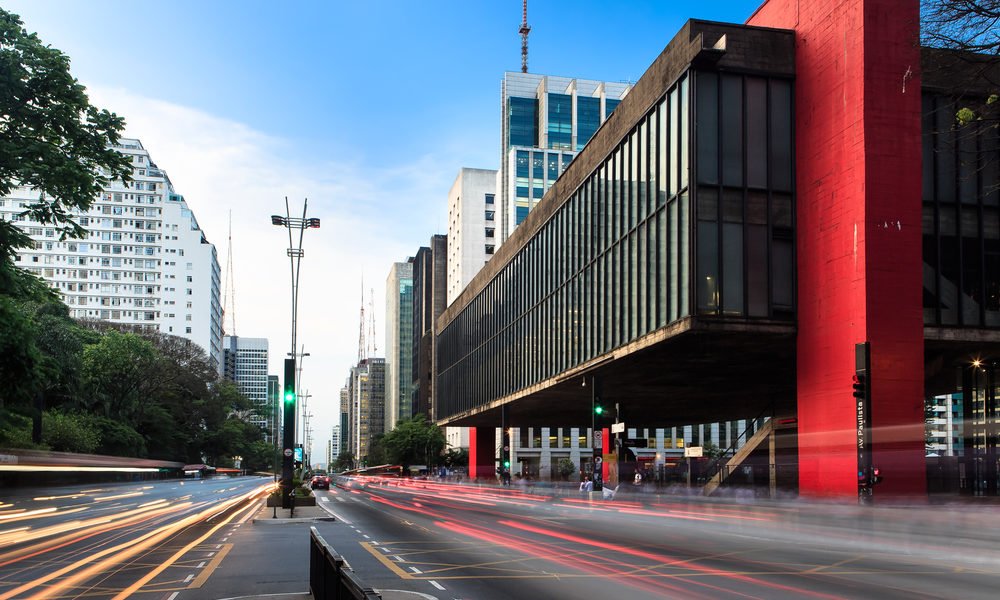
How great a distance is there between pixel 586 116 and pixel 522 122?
11402mm

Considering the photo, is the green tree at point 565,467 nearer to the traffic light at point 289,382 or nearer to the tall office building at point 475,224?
the tall office building at point 475,224

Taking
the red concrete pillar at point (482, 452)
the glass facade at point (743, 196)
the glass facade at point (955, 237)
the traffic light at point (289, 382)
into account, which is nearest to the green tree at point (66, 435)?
the red concrete pillar at point (482, 452)

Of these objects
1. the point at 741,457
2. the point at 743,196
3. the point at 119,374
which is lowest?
the point at 741,457

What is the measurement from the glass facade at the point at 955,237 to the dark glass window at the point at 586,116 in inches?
4838

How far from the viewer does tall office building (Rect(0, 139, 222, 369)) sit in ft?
585

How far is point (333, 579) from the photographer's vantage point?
26.9ft

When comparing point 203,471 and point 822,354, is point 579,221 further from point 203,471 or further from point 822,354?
point 203,471

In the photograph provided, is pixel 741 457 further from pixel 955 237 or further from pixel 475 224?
pixel 475 224

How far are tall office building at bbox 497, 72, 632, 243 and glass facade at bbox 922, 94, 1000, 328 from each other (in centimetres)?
11267

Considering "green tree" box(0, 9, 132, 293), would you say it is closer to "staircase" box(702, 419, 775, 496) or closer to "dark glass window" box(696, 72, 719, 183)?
"dark glass window" box(696, 72, 719, 183)

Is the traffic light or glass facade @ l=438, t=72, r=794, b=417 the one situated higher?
glass facade @ l=438, t=72, r=794, b=417

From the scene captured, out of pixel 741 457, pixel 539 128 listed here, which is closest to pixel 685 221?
pixel 741 457

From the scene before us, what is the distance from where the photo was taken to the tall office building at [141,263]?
178 metres

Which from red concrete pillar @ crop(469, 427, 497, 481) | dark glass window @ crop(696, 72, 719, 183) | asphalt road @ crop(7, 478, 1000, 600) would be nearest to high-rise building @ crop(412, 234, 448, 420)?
red concrete pillar @ crop(469, 427, 497, 481)
